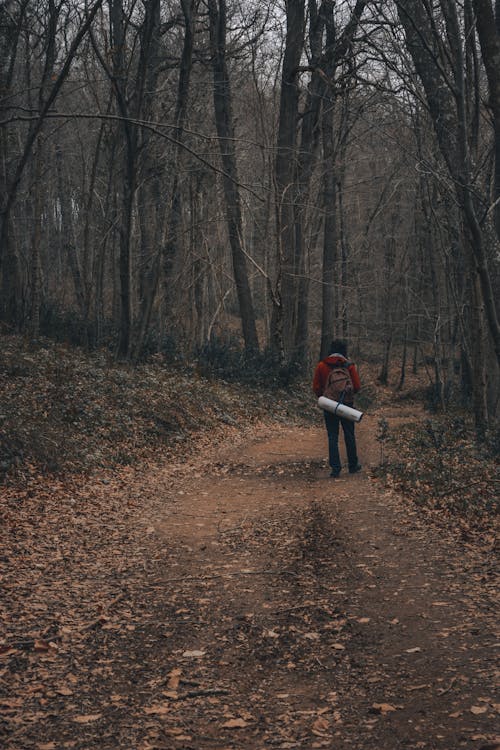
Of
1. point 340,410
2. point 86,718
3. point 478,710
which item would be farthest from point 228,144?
point 478,710

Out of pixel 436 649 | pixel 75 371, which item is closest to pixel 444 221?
pixel 75 371

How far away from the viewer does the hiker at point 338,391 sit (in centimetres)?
1161

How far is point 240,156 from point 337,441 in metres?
18.9

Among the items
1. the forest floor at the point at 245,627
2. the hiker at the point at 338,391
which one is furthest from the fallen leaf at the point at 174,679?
the hiker at the point at 338,391

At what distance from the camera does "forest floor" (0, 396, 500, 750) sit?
3.92 m

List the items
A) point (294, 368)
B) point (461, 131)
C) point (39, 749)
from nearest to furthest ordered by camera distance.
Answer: point (39, 749) < point (461, 131) < point (294, 368)

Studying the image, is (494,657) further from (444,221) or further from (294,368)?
(294,368)

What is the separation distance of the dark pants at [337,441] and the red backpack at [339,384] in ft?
0.97

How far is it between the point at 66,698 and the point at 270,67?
23.3m

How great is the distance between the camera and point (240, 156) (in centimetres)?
2798

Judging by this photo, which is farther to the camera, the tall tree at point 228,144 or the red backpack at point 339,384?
the tall tree at point 228,144

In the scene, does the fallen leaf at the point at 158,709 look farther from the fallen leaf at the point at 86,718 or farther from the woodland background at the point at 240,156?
the woodland background at the point at 240,156

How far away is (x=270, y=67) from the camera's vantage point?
24.3 meters

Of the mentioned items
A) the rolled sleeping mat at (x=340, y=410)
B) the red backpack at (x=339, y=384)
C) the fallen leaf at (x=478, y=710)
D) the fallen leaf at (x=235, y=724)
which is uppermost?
the red backpack at (x=339, y=384)
